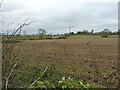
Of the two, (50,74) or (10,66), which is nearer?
(10,66)

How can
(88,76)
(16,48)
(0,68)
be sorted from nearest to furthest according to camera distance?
1. (0,68)
2. (16,48)
3. (88,76)

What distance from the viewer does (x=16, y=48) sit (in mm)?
3684

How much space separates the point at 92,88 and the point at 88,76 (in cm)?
124

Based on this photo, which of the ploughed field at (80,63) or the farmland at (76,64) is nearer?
the farmland at (76,64)

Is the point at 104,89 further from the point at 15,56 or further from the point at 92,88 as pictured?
the point at 15,56

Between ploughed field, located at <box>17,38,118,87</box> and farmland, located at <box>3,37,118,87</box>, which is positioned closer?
farmland, located at <box>3,37,118,87</box>

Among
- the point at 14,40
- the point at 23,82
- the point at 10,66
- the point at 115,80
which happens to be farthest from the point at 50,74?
the point at 115,80

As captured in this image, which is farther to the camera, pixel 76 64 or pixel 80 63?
pixel 80 63

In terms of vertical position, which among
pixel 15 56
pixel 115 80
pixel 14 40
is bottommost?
pixel 115 80

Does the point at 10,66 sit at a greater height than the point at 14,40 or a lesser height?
lesser

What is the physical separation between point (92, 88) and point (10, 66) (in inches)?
76.6

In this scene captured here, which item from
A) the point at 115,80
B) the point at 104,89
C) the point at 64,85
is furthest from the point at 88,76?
the point at 64,85

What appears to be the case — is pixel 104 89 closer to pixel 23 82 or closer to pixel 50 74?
pixel 50 74

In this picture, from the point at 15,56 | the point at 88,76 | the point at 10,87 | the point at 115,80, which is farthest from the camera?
the point at 88,76
